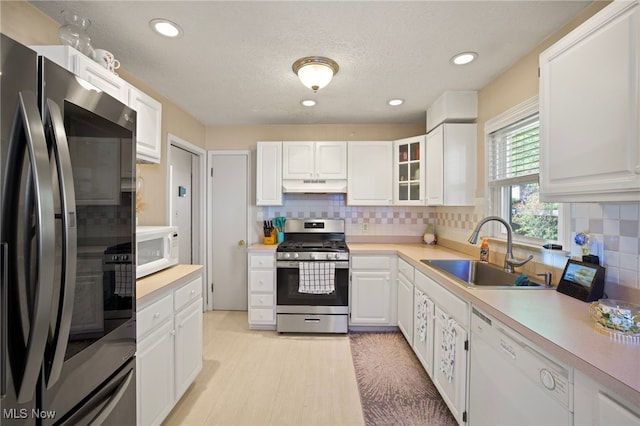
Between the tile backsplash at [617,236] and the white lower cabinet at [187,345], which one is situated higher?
the tile backsplash at [617,236]

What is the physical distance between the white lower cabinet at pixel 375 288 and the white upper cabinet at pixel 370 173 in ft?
2.40

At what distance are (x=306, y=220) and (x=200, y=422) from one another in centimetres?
219

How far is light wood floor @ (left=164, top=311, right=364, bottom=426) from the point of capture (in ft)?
5.97

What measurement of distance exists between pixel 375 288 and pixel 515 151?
1774 millimetres

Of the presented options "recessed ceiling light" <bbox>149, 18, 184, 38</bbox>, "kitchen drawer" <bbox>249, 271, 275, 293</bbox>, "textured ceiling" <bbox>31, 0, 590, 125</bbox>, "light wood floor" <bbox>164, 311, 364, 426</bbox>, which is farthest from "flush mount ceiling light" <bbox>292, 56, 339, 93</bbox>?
"light wood floor" <bbox>164, 311, 364, 426</bbox>

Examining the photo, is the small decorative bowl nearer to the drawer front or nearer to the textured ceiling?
the textured ceiling

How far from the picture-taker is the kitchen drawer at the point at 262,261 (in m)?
3.01

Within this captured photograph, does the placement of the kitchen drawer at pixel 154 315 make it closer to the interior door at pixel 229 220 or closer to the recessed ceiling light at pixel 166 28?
the recessed ceiling light at pixel 166 28

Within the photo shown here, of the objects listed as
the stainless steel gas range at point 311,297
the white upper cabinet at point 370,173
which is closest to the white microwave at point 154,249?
the stainless steel gas range at point 311,297

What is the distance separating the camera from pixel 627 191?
101cm

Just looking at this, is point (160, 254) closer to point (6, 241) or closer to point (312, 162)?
point (6, 241)

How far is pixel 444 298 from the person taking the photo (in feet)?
6.03

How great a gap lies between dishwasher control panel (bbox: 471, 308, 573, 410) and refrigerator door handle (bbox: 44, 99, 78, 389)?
5.20ft

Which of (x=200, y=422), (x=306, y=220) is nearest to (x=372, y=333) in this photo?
(x=306, y=220)
